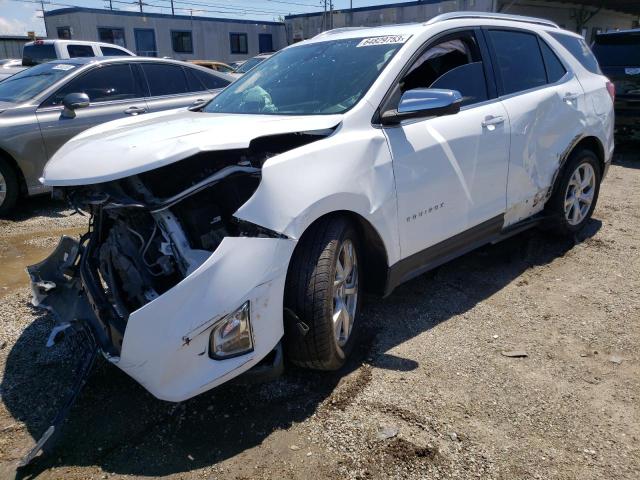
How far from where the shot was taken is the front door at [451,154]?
3111mm

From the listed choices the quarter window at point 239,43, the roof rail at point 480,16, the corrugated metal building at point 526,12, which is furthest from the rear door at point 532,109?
the quarter window at point 239,43

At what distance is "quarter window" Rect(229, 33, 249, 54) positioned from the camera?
36119 millimetres

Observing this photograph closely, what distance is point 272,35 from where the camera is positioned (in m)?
37.8

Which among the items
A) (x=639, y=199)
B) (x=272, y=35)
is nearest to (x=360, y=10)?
(x=272, y=35)

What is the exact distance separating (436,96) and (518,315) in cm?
164

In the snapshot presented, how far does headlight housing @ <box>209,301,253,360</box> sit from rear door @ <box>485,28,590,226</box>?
2389mm

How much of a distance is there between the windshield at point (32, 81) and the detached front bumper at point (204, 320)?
15.6ft

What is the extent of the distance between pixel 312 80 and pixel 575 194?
8.99 feet

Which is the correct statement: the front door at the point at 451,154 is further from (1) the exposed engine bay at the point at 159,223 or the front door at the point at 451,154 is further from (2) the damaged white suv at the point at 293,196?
(1) the exposed engine bay at the point at 159,223

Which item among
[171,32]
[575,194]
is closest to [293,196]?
[575,194]

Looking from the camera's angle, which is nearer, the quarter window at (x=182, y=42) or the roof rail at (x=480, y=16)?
the roof rail at (x=480, y=16)

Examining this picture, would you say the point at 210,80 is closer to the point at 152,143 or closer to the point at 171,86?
the point at 171,86

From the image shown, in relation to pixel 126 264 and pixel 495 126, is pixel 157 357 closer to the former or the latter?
pixel 126 264

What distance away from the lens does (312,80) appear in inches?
136
